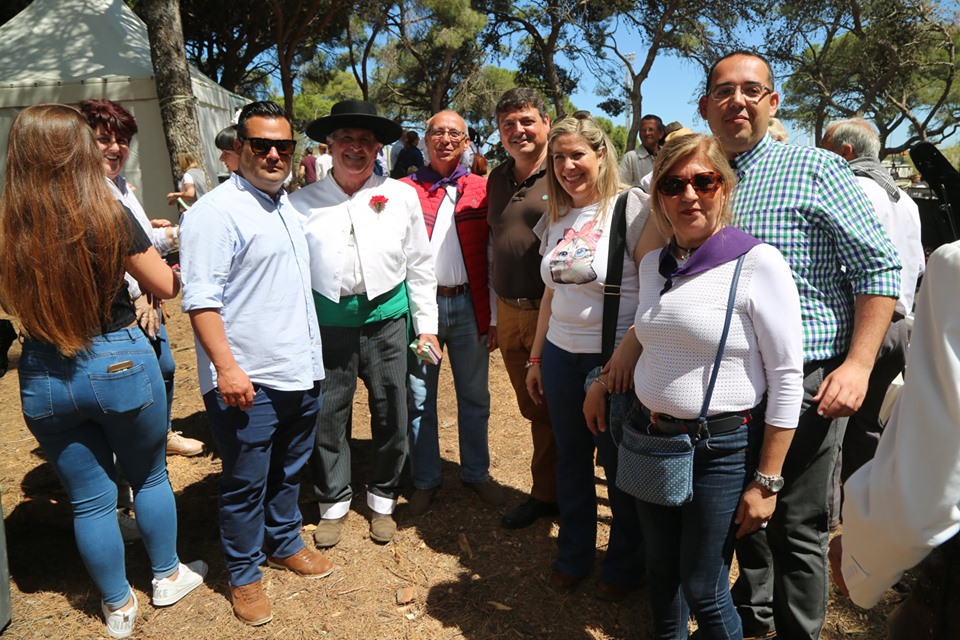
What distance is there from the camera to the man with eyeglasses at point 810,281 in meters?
2.09

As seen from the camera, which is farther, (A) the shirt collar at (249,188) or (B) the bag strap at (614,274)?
(A) the shirt collar at (249,188)

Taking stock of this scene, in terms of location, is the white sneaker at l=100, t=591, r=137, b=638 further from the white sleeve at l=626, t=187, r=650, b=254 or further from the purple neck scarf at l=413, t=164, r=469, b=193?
the white sleeve at l=626, t=187, r=650, b=254

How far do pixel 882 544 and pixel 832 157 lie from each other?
1444 millimetres

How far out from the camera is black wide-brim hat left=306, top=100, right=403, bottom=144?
125 inches

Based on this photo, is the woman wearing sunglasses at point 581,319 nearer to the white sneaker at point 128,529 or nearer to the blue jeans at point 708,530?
the blue jeans at point 708,530

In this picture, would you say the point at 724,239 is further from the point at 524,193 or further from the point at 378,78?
the point at 378,78

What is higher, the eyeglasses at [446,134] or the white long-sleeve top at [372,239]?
the eyeglasses at [446,134]

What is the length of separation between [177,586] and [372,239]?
6.01ft

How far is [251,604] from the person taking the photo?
9.59 ft

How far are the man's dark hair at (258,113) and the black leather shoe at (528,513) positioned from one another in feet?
7.70

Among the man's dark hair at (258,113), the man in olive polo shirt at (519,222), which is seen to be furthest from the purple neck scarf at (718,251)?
the man's dark hair at (258,113)

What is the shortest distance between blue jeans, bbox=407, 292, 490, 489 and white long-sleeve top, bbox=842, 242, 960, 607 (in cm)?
257

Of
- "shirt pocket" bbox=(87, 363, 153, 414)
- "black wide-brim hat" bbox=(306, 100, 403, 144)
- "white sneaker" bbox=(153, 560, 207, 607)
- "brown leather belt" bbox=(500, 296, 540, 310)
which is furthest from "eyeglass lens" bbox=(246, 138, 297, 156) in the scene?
"white sneaker" bbox=(153, 560, 207, 607)

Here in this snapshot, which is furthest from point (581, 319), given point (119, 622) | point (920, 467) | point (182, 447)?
point (182, 447)
